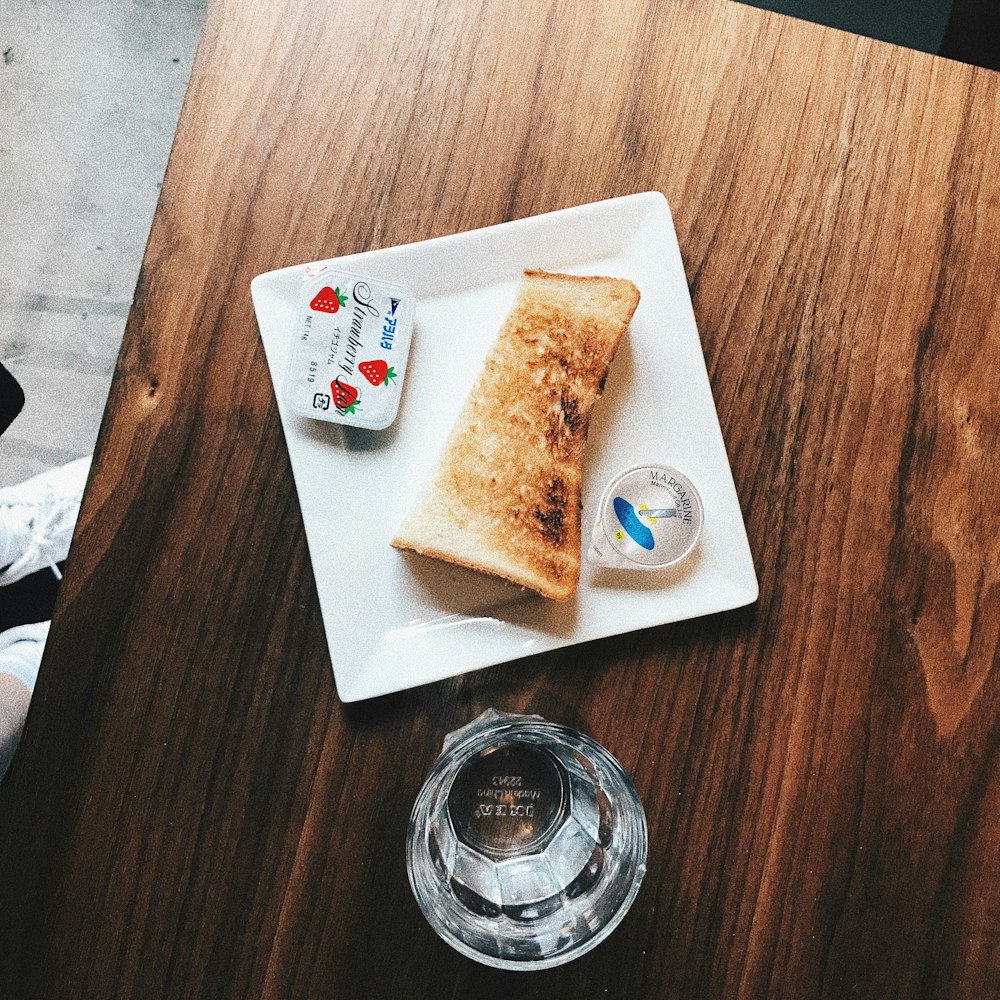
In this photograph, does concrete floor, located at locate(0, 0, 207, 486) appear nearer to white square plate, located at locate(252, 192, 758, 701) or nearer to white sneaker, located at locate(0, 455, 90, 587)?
white sneaker, located at locate(0, 455, 90, 587)

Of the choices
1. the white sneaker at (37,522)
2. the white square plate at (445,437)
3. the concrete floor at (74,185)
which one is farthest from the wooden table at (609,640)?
the concrete floor at (74,185)

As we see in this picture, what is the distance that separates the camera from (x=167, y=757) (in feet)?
2.68

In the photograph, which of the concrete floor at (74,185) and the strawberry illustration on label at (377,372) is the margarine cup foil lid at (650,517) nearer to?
the strawberry illustration on label at (377,372)

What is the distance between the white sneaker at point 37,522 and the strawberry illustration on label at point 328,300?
66cm

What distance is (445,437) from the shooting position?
34.1 inches

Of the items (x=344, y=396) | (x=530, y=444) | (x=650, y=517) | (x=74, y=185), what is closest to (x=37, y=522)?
(x=74, y=185)

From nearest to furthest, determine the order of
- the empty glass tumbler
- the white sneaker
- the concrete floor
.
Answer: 1. the empty glass tumbler
2. the white sneaker
3. the concrete floor

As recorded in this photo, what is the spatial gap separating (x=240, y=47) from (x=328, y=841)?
30.3 inches

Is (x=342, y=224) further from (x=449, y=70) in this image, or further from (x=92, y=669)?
(x=92, y=669)

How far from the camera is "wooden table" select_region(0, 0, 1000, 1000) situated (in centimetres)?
81

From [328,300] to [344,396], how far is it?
3.6 inches

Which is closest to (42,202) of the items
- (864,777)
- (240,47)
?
(240,47)

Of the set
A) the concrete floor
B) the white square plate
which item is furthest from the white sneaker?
the white square plate

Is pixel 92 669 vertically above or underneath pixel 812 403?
underneath
